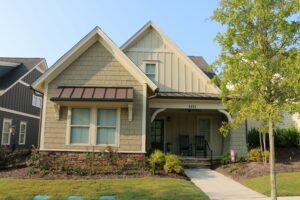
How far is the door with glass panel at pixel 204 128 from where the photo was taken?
18047 millimetres

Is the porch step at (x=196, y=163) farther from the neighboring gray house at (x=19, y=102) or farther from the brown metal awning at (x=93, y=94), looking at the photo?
the neighboring gray house at (x=19, y=102)

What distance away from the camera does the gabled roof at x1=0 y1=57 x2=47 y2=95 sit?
2058 cm

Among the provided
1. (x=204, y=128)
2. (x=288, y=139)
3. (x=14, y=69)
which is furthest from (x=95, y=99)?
(x=14, y=69)

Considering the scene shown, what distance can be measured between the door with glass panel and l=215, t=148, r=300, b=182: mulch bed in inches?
133

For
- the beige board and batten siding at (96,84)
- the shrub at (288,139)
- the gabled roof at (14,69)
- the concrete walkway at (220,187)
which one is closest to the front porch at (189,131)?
the shrub at (288,139)

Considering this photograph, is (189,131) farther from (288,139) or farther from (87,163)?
(87,163)

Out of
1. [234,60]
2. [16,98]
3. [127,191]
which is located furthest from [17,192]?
[16,98]

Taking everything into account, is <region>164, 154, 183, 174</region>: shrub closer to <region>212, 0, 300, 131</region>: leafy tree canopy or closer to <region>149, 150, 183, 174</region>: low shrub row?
<region>149, 150, 183, 174</region>: low shrub row

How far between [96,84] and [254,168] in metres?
7.24

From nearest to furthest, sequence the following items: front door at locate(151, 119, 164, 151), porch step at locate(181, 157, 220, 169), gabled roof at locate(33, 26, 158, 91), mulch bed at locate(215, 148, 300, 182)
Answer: mulch bed at locate(215, 148, 300, 182) → gabled roof at locate(33, 26, 158, 91) → porch step at locate(181, 157, 220, 169) → front door at locate(151, 119, 164, 151)

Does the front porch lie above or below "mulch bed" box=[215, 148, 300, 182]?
above

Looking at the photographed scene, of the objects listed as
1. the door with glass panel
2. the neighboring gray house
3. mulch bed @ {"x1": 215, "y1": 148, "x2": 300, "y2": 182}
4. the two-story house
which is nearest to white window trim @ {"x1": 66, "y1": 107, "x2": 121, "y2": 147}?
the two-story house

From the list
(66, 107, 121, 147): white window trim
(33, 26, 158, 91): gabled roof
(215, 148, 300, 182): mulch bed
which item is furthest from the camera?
(33, 26, 158, 91): gabled roof

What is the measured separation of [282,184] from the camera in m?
10.5
